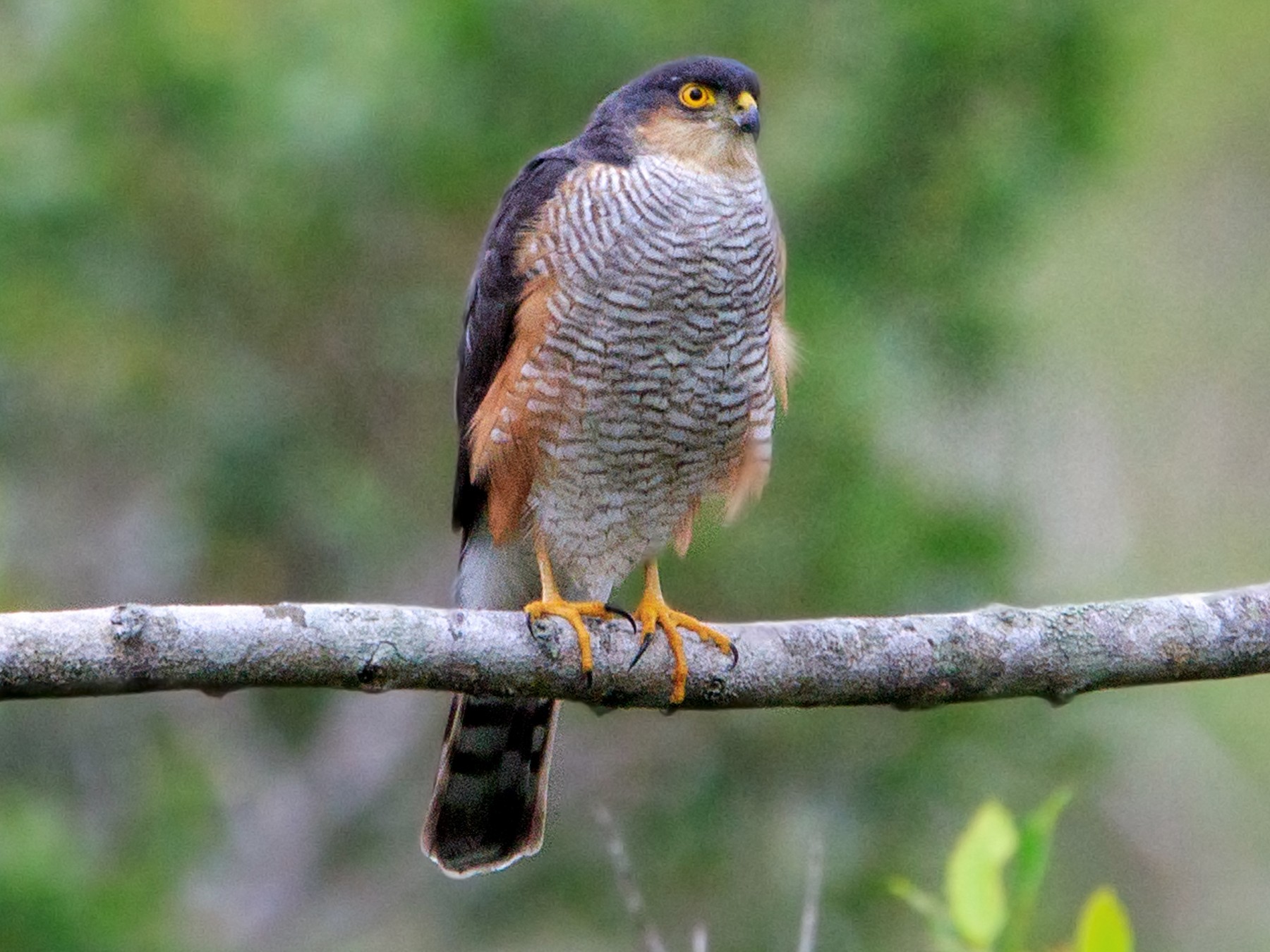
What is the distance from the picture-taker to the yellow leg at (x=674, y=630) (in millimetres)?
3641

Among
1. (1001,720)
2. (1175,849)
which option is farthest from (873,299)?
(1175,849)

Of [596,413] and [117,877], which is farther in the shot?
[117,877]

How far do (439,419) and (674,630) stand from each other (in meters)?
2.89

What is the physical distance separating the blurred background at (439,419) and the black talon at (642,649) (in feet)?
5.84

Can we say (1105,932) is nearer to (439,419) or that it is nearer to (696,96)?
(696,96)

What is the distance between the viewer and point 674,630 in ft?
12.7

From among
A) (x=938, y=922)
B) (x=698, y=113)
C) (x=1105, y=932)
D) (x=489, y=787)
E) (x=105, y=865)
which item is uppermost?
(x=698, y=113)

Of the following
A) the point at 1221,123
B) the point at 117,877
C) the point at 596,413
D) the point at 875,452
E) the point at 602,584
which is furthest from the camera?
the point at 1221,123

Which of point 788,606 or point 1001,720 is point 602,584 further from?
point 1001,720

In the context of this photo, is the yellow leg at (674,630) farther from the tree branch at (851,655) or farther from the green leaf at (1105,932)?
the green leaf at (1105,932)

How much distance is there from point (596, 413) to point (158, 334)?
2711 mm

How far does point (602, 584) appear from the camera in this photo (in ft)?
A: 15.1

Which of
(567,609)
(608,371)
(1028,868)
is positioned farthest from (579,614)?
(1028,868)

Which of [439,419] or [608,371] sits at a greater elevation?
[608,371]
